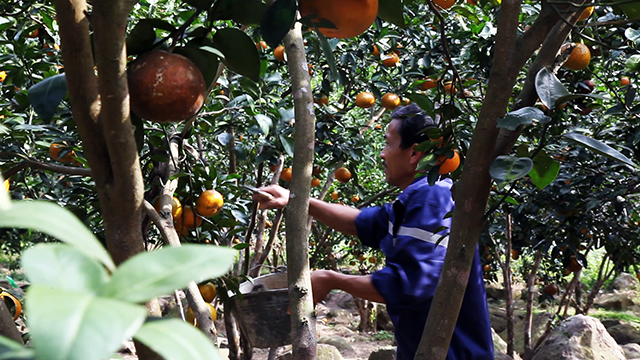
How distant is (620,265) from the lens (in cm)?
512

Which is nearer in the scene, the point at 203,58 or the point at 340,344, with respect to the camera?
the point at 203,58

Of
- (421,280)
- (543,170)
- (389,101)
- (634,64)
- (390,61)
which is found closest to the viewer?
(543,170)

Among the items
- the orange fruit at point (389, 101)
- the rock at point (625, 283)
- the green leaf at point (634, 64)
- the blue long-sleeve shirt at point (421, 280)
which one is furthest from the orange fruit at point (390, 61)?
the rock at point (625, 283)

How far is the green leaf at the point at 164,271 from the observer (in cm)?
26

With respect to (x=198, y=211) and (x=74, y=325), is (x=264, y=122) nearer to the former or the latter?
(x=198, y=211)

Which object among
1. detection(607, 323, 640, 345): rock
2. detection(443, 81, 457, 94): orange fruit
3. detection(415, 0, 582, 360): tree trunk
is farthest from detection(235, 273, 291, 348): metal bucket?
detection(607, 323, 640, 345): rock

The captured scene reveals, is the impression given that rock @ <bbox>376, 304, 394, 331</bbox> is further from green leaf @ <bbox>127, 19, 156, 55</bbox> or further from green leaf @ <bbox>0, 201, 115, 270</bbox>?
green leaf @ <bbox>0, 201, 115, 270</bbox>

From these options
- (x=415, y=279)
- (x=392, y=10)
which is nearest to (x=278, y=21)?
(x=392, y=10)

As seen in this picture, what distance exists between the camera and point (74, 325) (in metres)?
0.22

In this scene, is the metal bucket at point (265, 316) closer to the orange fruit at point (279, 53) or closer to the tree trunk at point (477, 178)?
the tree trunk at point (477, 178)

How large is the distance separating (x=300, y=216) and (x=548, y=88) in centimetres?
50

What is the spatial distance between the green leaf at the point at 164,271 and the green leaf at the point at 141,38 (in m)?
0.58

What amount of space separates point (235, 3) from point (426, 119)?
4.59ft

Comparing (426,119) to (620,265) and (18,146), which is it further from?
(620,265)
